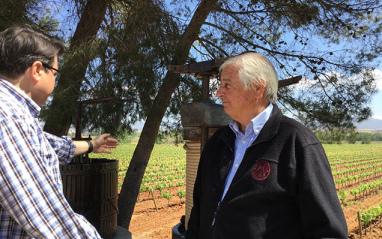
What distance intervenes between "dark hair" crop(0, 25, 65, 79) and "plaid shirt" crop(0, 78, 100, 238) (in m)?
0.17

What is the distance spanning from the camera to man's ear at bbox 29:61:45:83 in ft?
4.39

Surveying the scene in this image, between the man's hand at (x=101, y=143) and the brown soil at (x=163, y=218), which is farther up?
the man's hand at (x=101, y=143)

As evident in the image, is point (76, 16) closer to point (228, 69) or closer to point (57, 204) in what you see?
point (228, 69)

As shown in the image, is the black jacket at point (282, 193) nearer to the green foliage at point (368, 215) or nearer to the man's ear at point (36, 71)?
the man's ear at point (36, 71)

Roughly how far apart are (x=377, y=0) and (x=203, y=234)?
483 centimetres

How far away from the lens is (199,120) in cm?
269

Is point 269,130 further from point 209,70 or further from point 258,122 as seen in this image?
point 209,70

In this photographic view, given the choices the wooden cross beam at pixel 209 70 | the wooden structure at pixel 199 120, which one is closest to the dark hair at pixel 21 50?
the wooden structure at pixel 199 120

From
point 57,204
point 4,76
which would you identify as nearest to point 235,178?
point 57,204

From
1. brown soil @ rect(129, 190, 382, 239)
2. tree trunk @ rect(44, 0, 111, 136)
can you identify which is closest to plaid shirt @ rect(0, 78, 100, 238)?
tree trunk @ rect(44, 0, 111, 136)

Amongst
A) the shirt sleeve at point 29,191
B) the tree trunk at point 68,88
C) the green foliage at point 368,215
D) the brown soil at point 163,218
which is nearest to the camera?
the shirt sleeve at point 29,191

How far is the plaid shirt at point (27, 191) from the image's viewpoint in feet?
3.44

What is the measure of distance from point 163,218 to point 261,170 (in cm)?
898

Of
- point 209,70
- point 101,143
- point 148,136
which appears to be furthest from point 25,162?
point 148,136
